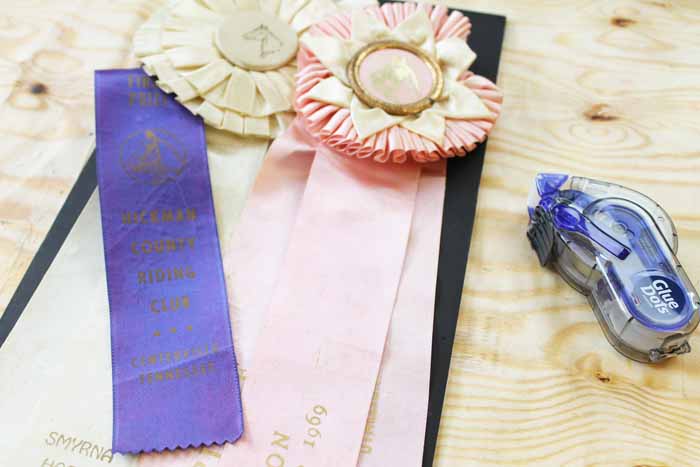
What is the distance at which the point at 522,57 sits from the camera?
0.77m

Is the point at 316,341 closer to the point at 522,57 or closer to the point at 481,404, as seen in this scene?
the point at 481,404

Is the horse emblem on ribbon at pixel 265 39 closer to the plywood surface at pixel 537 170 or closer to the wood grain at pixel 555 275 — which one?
the plywood surface at pixel 537 170

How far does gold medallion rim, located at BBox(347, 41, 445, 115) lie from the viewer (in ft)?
2.13

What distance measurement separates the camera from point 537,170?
690 mm

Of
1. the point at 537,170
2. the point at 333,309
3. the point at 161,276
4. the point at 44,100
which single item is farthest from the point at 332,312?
the point at 44,100

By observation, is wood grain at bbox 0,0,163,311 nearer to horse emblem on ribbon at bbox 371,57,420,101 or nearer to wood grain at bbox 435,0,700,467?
horse emblem on ribbon at bbox 371,57,420,101

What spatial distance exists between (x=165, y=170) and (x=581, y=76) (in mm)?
451

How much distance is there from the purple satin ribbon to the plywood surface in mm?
51

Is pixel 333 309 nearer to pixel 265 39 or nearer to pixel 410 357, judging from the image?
pixel 410 357

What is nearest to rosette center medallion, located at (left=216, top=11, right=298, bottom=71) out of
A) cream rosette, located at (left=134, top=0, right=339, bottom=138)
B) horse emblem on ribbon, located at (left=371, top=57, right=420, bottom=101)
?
cream rosette, located at (left=134, top=0, right=339, bottom=138)

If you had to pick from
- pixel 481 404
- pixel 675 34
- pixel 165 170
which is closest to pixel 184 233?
pixel 165 170

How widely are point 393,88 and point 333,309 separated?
0.22 m

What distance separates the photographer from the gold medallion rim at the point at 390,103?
65 cm

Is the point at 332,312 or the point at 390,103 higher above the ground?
the point at 390,103
